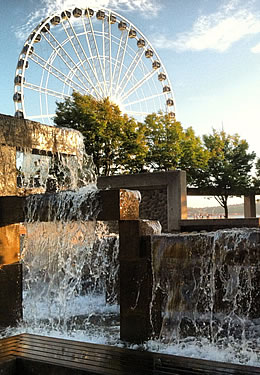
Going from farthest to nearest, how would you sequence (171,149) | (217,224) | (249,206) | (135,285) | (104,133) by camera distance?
(171,149)
(104,133)
(249,206)
(217,224)
(135,285)

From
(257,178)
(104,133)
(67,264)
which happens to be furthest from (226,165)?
(67,264)

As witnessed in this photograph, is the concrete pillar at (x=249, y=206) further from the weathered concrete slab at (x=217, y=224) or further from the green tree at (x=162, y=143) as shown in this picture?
the weathered concrete slab at (x=217, y=224)

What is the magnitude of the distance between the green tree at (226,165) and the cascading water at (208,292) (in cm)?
2346

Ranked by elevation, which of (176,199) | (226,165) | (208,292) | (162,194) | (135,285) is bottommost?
(208,292)

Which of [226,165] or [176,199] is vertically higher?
[226,165]

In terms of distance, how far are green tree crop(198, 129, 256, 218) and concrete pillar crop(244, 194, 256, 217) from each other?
200 cm

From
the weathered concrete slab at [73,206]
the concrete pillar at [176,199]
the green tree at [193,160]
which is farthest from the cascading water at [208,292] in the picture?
the green tree at [193,160]

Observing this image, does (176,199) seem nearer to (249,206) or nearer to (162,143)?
(249,206)

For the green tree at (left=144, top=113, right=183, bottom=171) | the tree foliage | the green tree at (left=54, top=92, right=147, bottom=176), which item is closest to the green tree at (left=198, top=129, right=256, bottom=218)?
the tree foliage

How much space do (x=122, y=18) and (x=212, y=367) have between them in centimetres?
3129

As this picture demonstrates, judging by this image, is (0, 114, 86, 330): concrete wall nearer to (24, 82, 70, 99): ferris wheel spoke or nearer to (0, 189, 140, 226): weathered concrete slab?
(0, 189, 140, 226): weathered concrete slab

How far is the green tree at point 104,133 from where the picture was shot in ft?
87.6

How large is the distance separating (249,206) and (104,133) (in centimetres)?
951

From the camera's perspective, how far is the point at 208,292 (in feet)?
20.7
